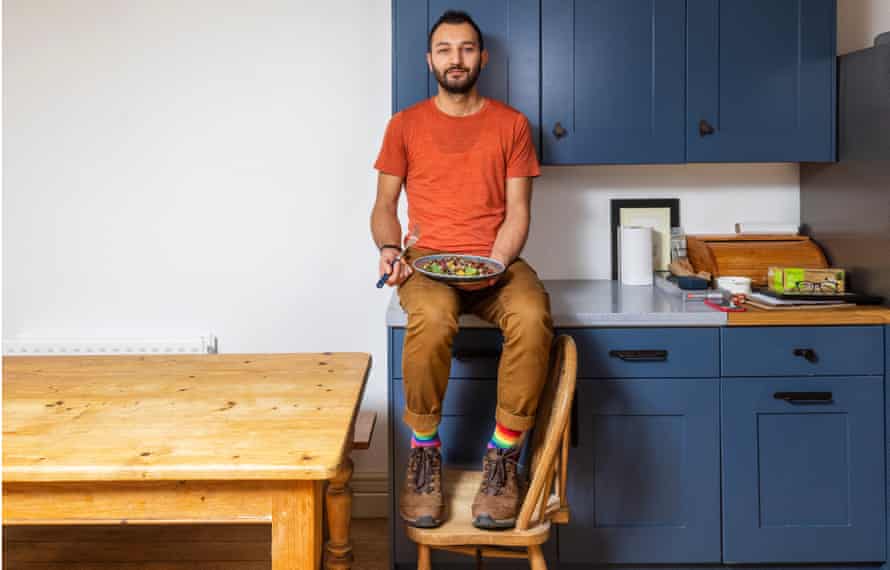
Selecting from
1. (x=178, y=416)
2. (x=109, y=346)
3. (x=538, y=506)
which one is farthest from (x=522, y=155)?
(x=109, y=346)

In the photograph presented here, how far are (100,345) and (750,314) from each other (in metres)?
2.39

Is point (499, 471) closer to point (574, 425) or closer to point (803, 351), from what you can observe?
point (574, 425)

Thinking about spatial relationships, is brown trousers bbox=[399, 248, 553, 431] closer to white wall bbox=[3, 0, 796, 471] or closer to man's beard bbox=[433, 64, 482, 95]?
man's beard bbox=[433, 64, 482, 95]

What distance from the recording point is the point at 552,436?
2092 mm

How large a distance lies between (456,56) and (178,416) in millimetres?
1513

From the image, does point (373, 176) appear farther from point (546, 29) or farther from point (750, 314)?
point (750, 314)

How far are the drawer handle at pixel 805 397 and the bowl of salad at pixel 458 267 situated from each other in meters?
1.00

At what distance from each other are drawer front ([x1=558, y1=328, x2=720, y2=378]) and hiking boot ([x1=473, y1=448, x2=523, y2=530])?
58 centimetres

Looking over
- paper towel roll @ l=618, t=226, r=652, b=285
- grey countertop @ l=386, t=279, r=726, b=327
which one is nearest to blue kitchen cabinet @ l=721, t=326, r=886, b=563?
grey countertop @ l=386, t=279, r=726, b=327

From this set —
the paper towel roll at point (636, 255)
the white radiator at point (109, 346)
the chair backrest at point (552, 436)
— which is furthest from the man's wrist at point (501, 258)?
the white radiator at point (109, 346)

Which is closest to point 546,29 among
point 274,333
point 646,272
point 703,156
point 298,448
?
point 703,156

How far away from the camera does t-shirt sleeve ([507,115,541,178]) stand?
9.49ft

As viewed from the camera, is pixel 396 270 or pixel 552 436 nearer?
pixel 552 436

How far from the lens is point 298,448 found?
1.64 m
